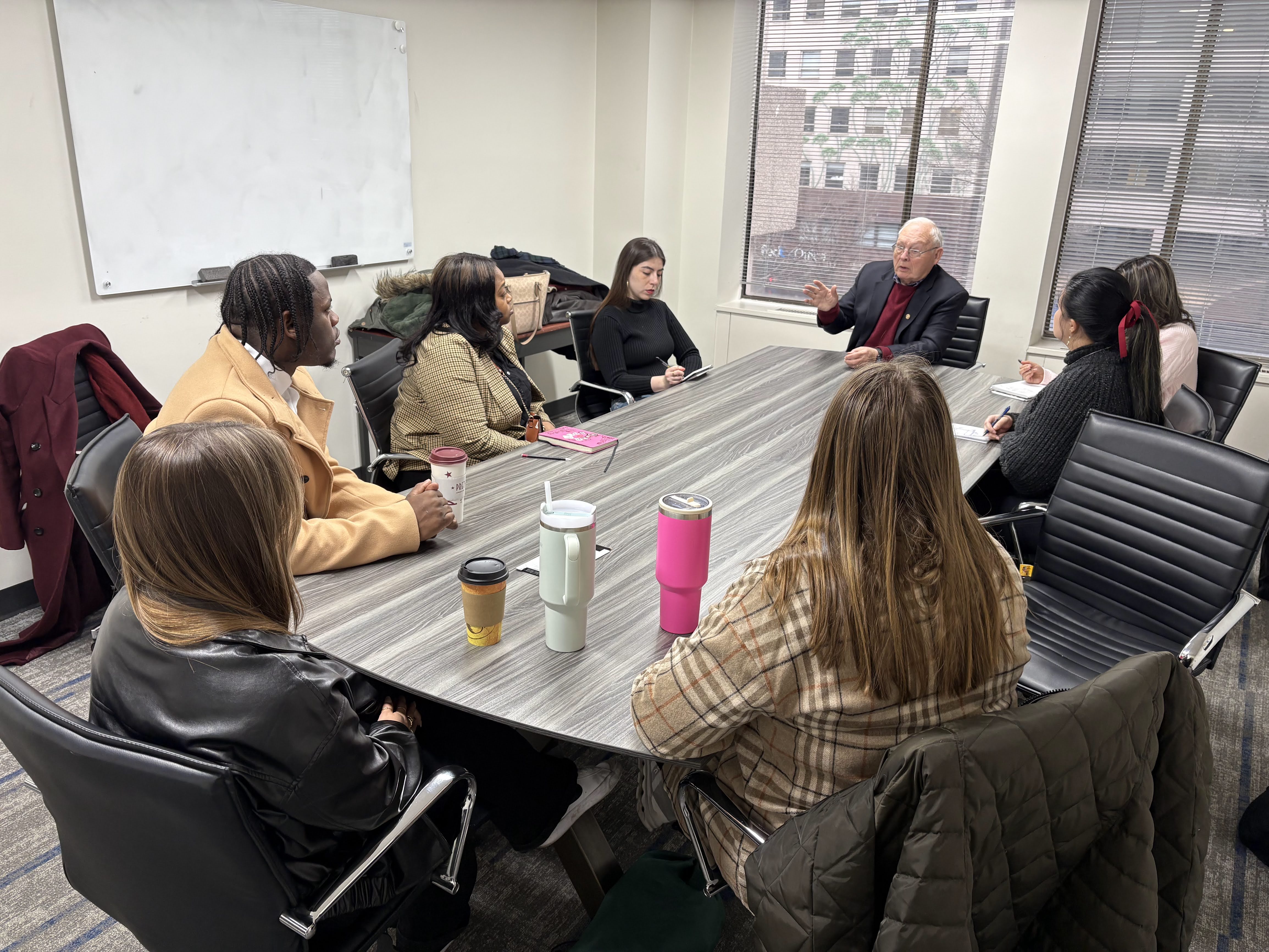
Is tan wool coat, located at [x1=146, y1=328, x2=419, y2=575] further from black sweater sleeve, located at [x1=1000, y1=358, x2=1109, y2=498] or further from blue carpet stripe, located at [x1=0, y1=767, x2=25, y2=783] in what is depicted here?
black sweater sleeve, located at [x1=1000, y1=358, x2=1109, y2=498]

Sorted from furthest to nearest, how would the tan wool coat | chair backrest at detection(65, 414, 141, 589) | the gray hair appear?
the gray hair
the tan wool coat
chair backrest at detection(65, 414, 141, 589)

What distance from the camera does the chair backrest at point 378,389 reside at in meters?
2.79

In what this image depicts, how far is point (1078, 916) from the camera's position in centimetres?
117

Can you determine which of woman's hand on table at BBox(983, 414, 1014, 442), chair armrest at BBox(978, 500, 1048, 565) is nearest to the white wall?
woman's hand on table at BBox(983, 414, 1014, 442)

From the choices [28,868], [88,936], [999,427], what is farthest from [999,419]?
[28,868]

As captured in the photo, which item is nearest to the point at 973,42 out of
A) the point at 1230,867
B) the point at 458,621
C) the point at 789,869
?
the point at 1230,867

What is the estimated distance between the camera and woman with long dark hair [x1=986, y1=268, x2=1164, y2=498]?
8.30 feet

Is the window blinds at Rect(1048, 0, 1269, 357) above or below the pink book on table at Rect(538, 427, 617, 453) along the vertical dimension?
above

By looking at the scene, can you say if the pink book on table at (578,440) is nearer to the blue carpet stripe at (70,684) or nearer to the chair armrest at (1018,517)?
the chair armrest at (1018,517)

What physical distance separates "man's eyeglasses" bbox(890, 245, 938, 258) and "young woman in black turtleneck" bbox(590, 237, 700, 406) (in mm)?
1065

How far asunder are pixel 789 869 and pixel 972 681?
0.37 m

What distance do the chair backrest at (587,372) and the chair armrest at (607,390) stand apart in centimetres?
2

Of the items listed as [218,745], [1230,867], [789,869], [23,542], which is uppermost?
[218,745]

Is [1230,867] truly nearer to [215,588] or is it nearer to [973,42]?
[215,588]
